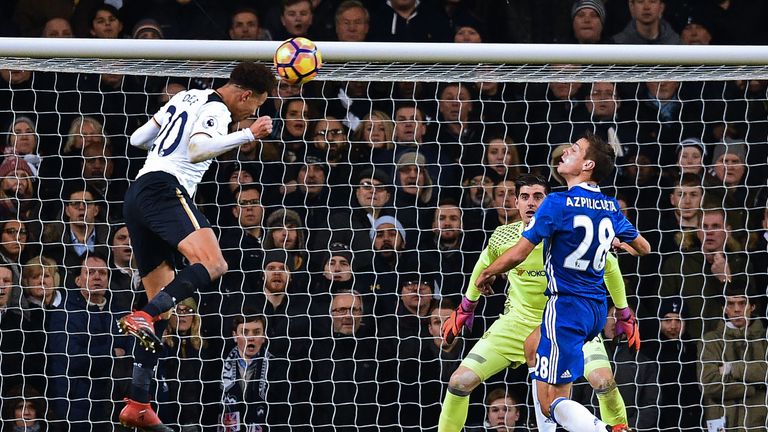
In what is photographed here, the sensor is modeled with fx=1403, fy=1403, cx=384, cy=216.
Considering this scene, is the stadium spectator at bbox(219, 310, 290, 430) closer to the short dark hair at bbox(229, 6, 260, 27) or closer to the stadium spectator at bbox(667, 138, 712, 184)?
the short dark hair at bbox(229, 6, 260, 27)

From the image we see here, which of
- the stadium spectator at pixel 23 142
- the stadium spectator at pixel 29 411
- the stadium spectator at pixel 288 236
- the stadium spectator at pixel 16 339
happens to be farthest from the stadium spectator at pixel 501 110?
the stadium spectator at pixel 29 411

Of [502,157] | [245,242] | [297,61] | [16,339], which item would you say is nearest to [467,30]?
[502,157]

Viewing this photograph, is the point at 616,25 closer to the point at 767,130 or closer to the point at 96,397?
the point at 767,130

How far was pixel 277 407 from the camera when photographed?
9.21m

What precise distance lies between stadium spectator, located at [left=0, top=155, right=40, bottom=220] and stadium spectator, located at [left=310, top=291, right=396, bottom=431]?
7.05 ft

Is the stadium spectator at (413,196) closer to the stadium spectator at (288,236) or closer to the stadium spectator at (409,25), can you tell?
the stadium spectator at (288,236)

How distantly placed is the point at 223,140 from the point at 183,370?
2.46 metres

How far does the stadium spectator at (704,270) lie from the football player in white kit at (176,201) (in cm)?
322

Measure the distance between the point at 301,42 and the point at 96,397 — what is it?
2962mm

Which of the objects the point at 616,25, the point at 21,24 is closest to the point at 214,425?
the point at 21,24

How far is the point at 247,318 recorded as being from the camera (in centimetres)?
893

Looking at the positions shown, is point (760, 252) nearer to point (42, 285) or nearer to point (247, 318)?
point (247, 318)

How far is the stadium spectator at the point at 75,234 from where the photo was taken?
904 cm

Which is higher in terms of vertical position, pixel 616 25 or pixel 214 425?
pixel 616 25
